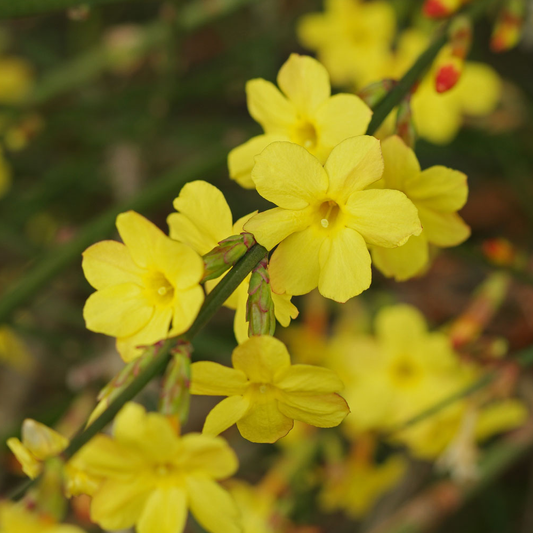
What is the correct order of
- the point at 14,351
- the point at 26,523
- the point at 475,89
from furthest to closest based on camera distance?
the point at 14,351 → the point at 475,89 → the point at 26,523

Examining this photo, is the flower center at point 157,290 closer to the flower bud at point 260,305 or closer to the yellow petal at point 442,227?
the flower bud at point 260,305

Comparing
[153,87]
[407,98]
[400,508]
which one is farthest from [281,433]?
[153,87]

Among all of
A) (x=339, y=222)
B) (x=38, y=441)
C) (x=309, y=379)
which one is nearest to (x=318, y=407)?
(x=309, y=379)

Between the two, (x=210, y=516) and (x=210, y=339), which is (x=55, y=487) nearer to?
(x=210, y=516)

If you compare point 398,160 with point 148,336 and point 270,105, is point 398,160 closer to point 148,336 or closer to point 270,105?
point 270,105

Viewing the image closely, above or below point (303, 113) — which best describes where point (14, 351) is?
below

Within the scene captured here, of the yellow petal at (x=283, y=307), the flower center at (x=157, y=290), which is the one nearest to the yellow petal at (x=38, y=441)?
the flower center at (x=157, y=290)

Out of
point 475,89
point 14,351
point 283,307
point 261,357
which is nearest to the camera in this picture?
point 261,357
